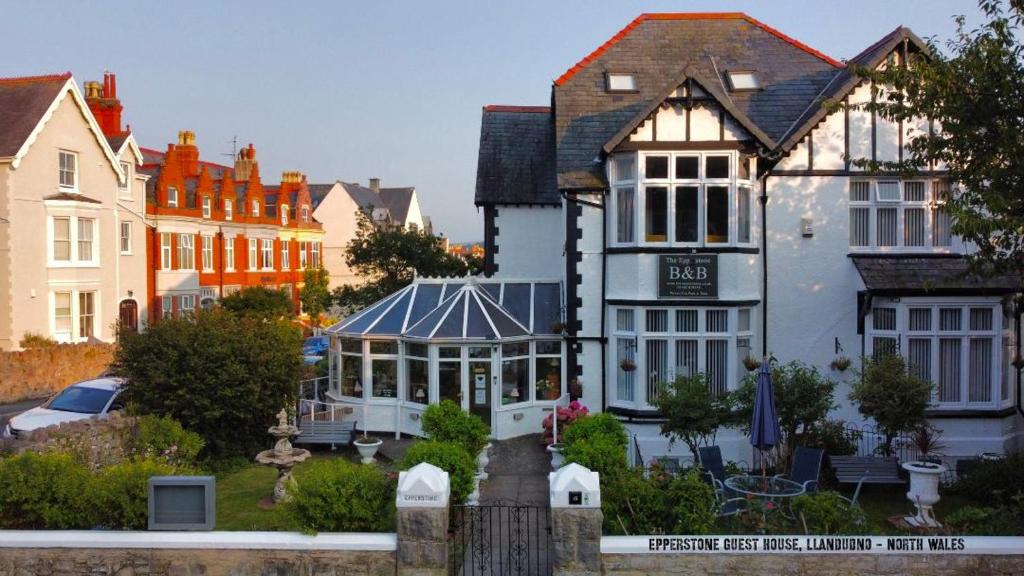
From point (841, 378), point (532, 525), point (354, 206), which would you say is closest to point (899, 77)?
point (841, 378)

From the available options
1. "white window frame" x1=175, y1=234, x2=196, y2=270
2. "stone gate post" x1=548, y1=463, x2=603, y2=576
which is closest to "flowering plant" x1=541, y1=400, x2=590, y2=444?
"stone gate post" x1=548, y1=463, x2=603, y2=576

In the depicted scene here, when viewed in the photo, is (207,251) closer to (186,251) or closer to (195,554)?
(186,251)

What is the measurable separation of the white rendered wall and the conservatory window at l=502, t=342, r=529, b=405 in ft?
10.7

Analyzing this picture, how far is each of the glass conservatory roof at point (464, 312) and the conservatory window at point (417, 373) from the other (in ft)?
1.41

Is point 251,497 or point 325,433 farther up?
point 325,433

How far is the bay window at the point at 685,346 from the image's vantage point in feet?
53.0

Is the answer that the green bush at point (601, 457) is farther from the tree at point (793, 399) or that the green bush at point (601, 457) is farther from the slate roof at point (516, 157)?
the slate roof at point (516, 157)

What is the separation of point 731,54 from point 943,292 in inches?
306

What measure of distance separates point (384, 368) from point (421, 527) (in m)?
10.0

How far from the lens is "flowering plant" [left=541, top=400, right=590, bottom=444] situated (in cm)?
1575

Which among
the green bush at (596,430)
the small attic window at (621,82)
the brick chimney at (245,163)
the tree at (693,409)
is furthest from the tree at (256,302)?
the green bush at (596,430)

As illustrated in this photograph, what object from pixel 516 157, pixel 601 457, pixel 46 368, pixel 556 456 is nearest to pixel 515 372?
pixel 556 456

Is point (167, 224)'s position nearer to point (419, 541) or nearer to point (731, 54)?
point (731, 54)

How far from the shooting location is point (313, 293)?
48562 mm
